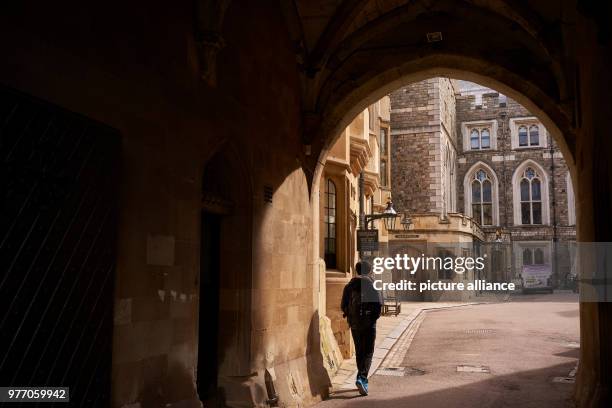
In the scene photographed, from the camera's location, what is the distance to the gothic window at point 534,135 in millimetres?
38125

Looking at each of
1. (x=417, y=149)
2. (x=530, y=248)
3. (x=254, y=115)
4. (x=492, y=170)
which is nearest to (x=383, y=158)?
(x=417, y=149)

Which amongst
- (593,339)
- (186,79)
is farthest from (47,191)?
(593,339)

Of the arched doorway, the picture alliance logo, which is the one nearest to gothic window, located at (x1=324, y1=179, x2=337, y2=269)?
the arched doorway

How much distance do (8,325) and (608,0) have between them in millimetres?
4150

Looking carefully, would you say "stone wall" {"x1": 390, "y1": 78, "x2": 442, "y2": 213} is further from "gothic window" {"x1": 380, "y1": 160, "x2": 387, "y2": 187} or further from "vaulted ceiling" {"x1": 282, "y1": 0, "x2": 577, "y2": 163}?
"vaulted ceiling" {"x1": 282, "y1": 0, "x2": 577, "y2": 163}

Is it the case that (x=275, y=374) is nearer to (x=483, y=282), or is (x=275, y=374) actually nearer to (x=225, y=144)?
(x=225, y=144)

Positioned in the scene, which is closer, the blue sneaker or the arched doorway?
the arched doorway

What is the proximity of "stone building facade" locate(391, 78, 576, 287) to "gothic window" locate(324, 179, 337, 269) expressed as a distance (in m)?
21.7

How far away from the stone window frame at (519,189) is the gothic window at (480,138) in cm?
265

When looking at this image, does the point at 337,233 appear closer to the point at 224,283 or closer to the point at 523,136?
the point at 224,283

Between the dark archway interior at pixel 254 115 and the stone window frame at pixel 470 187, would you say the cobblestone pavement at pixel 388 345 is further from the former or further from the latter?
the stone window frame at pixel 470 187

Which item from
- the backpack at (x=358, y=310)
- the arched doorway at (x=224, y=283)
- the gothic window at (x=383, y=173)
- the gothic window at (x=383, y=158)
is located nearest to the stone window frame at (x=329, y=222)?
the backpack at (x=358, y=310)

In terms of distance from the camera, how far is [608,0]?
390 centimetres

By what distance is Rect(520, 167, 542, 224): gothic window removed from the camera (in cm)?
3747
